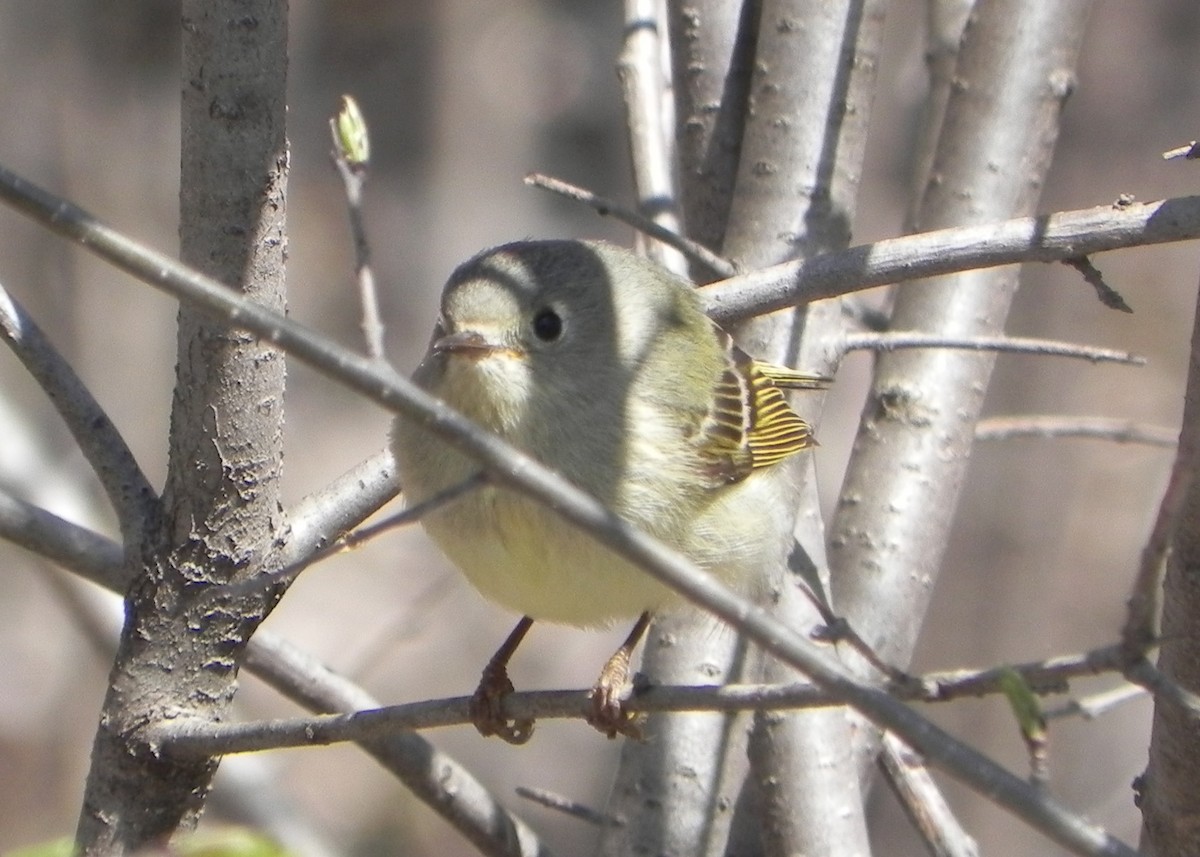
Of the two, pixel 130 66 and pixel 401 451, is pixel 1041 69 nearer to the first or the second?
pixel 401 451

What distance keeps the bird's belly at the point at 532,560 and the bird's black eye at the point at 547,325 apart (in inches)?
12.9

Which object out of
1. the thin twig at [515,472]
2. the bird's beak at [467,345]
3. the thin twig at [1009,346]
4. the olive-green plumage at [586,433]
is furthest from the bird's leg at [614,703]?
the thin twig at [515,472]

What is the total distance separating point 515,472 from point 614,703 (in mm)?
1152

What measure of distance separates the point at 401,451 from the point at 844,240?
3.08 ft

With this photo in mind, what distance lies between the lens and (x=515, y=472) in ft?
3.89

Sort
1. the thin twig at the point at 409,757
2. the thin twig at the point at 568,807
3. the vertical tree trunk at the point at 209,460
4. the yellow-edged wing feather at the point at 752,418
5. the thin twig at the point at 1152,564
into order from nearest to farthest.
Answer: the thin twig at the point at 1152,564
the vertical tree trunk at the point at 209,460
the thin twig at the point at 409,757
the thin twig at the point at 568,807
the yellow-edged wing feather at the point at 752,418

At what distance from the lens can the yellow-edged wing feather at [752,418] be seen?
259 cm

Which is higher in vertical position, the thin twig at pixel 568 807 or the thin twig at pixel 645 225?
the thin twig at pixel 645 225

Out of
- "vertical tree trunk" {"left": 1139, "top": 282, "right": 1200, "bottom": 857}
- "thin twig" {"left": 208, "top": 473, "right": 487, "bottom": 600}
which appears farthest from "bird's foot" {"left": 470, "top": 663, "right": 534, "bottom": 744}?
"vertical tree trunk" {"left": 1139, "top": 282, "right": 1200, "bottom": 857}

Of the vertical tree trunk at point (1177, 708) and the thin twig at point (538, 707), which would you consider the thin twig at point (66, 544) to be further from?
the vertical tree trunk at point (1177, 708)

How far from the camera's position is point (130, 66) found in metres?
7.50

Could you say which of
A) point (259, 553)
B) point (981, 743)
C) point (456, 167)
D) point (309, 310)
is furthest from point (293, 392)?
point (259, 553)

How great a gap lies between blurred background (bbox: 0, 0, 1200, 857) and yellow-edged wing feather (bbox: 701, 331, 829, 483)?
8.69 ft

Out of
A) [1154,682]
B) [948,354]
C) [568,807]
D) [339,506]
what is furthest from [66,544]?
[948,354]
